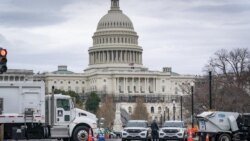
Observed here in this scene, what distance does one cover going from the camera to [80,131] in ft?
154

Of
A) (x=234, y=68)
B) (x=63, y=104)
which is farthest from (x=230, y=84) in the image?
(x=63, y=104)

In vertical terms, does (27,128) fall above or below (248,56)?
below

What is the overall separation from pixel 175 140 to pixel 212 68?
4913cm

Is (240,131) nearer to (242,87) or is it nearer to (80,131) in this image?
(80,131)

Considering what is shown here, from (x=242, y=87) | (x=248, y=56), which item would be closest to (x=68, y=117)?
(x=242, y=87)

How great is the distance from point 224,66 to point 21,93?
175ft

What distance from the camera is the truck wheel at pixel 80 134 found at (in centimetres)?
4659

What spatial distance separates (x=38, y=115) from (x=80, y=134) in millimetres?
2546

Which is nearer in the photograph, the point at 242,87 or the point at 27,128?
the point at 27,128

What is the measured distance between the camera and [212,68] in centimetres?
10300

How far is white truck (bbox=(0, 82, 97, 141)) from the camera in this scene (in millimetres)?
46781

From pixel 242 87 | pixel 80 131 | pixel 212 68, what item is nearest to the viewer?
pixel 80 131

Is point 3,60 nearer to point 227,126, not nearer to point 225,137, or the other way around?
point 225,137

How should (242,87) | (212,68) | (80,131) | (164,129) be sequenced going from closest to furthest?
(80,131), (164,129), (242,87), (212,68)
